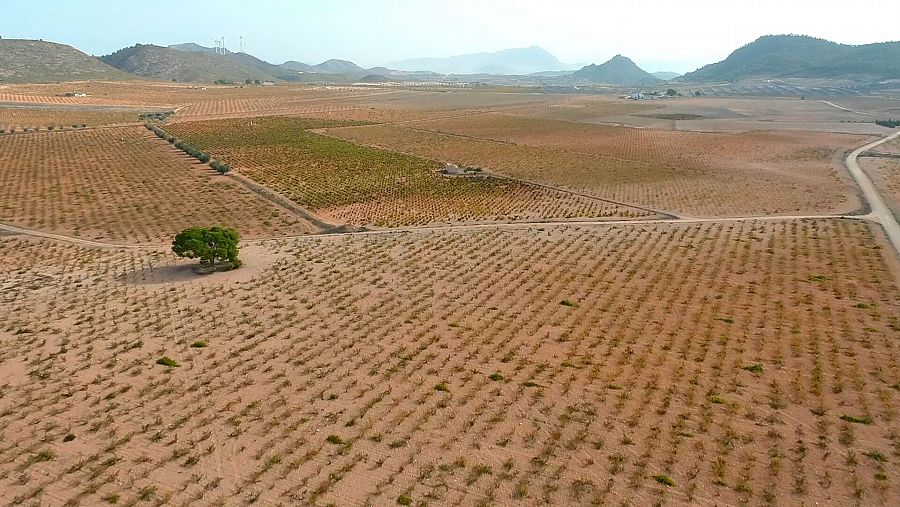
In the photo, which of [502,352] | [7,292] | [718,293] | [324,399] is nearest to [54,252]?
[7,292]

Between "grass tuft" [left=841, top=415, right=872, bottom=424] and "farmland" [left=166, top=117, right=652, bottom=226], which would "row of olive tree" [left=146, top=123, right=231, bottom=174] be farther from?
"grass tuft" [left=841, top=415, right=872, bottom=424]

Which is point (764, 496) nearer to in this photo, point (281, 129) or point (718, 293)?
point (718, 293)

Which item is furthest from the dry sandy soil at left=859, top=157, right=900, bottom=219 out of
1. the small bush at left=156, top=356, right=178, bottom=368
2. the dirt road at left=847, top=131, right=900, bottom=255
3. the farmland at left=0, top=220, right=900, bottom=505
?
the small bush at left=156, top=356, right=178, bottom=368

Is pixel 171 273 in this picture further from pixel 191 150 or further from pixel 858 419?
pixel 191 150

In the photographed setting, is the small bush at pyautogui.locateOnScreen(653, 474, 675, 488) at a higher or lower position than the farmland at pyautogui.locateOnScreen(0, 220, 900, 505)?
lower

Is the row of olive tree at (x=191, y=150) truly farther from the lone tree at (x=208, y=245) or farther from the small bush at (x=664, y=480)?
the small bush at (x=664, y=480)

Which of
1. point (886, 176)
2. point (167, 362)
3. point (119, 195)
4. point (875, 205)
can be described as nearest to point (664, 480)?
point (167, 362)

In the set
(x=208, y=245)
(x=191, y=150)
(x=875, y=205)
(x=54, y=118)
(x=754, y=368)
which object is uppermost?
(x=54, y=118)
